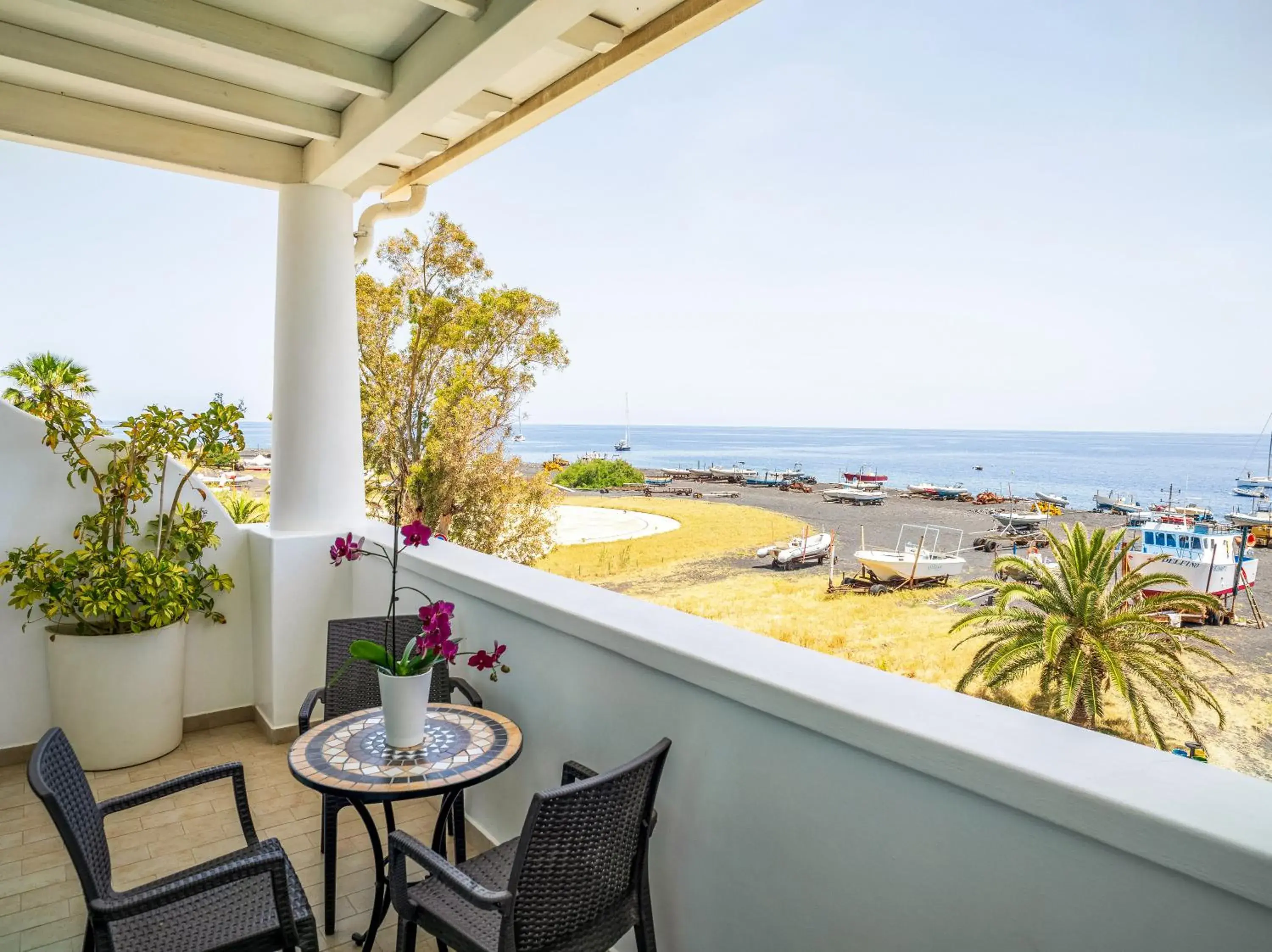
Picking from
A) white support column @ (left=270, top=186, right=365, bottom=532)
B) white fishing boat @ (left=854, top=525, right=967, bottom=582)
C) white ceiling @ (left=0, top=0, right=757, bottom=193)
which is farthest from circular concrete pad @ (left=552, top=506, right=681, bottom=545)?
white ceiling @ (left=0, top=0, right=757, bottom=193)

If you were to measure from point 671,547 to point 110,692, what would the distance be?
1125 cm

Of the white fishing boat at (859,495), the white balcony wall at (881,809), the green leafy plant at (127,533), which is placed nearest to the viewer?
the white balcony wall at (881,809)

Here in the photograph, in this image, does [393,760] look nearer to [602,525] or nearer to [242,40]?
[242,40]

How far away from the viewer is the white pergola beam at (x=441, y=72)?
201 centimetres

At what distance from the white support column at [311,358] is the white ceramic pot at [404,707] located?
1916 millimetres

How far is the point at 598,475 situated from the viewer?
49.5 feet

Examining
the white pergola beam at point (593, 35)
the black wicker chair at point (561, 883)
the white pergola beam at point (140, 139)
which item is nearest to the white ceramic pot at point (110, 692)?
the white pergola beam at point (140, 139)

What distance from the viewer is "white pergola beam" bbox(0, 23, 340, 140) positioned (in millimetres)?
2447

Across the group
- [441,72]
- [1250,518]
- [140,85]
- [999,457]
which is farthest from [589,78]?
[999,457]

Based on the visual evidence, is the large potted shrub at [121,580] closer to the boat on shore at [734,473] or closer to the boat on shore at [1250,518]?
the boat on shore at [1250,518]

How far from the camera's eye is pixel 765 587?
11133 mm

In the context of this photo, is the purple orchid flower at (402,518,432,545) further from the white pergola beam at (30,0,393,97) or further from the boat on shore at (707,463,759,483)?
the boat on shore at (707,463,759,483)

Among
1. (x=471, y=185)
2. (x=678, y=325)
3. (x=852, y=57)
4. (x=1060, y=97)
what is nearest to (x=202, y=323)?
(x=471, y=185)

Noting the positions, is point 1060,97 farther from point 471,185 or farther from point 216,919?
point 471,185
